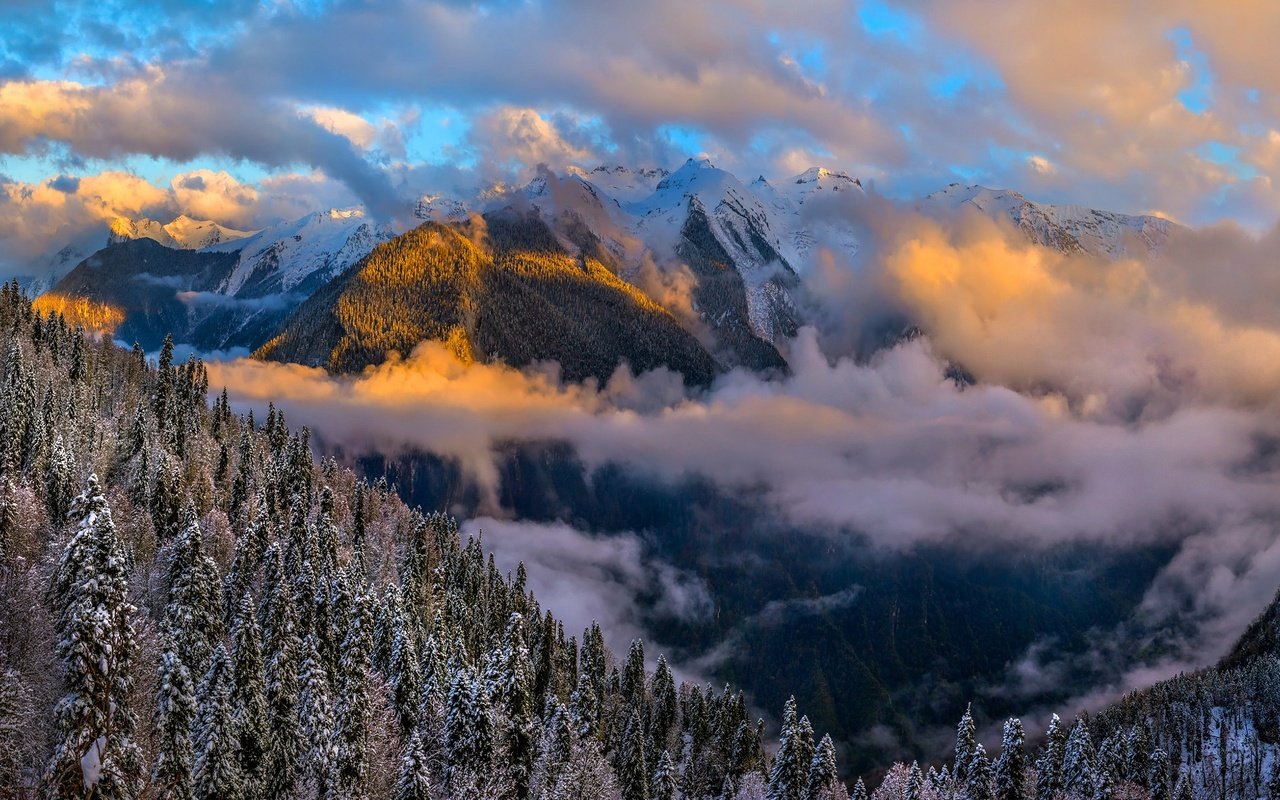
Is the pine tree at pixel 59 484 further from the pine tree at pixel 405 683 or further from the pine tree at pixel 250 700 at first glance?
the pine tree at pixel 250 700

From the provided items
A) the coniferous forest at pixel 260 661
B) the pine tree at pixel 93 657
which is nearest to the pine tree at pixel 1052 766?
the coniferous forest at pixel 260 661

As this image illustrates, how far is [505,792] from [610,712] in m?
103

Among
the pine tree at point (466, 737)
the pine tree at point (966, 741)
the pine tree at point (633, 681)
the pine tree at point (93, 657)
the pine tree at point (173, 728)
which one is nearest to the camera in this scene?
the pine tree at point (93, 657)

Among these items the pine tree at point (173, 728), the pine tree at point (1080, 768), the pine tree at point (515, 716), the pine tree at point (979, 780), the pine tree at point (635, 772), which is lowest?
the pine tree at point (635, 772)

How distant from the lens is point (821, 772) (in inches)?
3494

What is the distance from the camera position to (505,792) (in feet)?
219

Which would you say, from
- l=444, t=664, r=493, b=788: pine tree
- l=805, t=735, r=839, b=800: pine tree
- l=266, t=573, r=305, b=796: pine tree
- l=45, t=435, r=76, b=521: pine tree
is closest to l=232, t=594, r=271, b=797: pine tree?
l=266, t=573, r=305, b=796: pine tree

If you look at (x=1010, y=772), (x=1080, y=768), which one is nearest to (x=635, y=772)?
(x=1010, y=772)

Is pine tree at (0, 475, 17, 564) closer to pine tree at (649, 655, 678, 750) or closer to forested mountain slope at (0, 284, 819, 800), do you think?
forested mountain slope at (0, 284, 819, 800)

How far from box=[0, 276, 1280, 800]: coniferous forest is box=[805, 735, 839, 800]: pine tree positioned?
20 centimetres

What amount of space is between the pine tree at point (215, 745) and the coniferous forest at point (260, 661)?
0.13 m

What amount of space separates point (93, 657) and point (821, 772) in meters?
71.5

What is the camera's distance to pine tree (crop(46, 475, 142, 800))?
34312mm

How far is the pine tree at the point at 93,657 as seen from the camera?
34.3 meters
